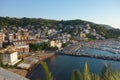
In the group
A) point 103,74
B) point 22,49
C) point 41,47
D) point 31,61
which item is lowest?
point 41,47

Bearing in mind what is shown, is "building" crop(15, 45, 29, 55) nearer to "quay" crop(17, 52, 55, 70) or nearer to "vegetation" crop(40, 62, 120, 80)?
"quay" crop(17, 52, 55, 70)

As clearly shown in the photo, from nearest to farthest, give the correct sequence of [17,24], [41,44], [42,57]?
1. [42,57]
2. [41,44]
3. [17,24]

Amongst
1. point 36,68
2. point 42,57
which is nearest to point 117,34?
point 42,57

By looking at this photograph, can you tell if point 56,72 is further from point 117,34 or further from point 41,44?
point 117,34

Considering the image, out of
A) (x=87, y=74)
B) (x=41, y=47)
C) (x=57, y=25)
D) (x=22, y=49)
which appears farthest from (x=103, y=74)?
(x=57, y=25)

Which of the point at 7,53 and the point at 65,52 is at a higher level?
the point at 7,53

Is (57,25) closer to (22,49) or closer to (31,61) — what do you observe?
(22,49)

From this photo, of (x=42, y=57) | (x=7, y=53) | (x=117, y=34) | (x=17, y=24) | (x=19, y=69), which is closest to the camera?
(x=19, y=69)

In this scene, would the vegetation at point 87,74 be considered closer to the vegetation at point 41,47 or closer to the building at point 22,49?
the building at point 22,49

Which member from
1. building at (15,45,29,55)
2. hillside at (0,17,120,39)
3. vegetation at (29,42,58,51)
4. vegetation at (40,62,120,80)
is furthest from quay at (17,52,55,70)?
hillside at (0,17,120,39)

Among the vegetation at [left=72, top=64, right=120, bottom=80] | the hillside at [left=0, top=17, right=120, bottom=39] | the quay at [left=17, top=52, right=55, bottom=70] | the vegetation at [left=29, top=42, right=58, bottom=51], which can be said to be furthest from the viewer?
the hillside at [left=0, top=17, right=120, bottom=39]

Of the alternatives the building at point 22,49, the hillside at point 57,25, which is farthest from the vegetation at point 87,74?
the hillside at point 57,25
